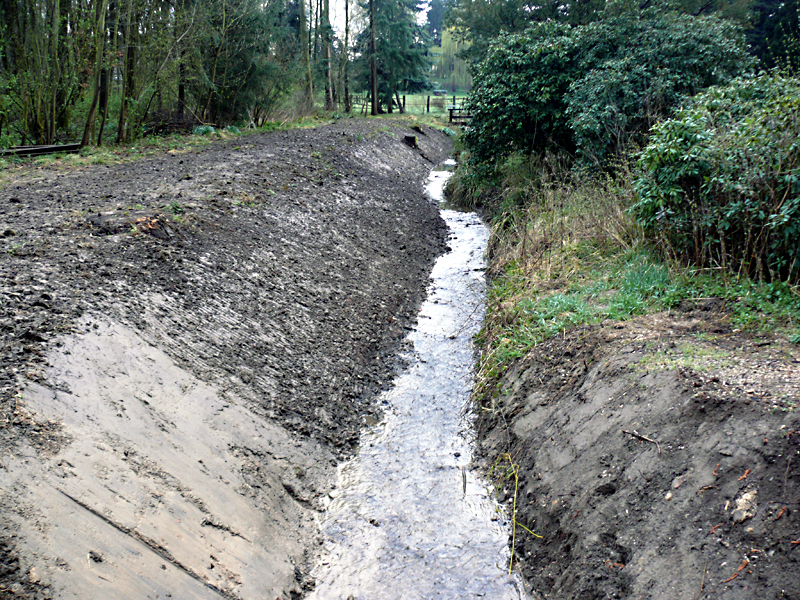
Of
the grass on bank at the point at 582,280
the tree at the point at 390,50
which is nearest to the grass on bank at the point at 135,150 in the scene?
the grass on bank at the point at 582,280

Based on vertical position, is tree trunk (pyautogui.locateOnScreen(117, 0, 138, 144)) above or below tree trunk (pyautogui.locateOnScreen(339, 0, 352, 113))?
below

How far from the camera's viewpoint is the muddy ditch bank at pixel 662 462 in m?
2.63

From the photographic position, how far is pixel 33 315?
389cm

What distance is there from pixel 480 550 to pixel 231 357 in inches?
104

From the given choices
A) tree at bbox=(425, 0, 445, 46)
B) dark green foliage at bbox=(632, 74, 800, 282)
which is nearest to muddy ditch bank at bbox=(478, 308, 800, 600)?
dark green foliage at bbox=(632, 74, 800, 282)

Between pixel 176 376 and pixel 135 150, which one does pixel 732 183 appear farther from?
pixel 135 150

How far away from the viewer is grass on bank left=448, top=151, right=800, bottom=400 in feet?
15.1

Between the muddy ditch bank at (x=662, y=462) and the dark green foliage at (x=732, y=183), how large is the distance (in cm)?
76

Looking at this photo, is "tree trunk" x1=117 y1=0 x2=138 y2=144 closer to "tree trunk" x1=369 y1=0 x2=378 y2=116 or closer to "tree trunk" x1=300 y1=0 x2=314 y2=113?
"tree trunk" x1=300 y1=0 x2=314 y2=113

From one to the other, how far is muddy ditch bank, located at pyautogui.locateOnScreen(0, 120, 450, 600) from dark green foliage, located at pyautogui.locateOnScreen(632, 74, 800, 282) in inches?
133

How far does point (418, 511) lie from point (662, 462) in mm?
1771

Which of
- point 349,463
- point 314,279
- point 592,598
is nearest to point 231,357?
point 349,463

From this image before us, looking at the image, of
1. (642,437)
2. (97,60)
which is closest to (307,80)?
(97,60)

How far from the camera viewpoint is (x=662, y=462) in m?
3.23
